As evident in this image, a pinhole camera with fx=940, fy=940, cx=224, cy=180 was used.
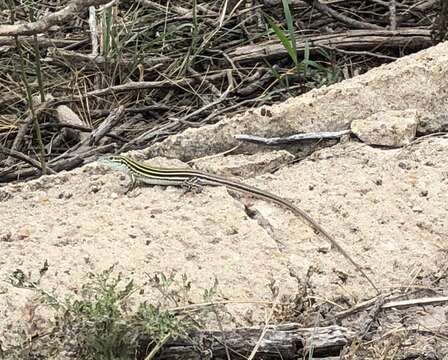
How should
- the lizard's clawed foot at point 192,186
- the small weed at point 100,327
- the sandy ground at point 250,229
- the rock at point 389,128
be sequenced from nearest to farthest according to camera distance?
the small weed at point 100,327
the sandy ground at point 250,229
the lizard's clawed foot at point 192,186
the rock at point 389,128

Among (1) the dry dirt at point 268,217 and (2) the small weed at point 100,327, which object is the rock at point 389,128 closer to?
(1) the dry dirt at point 268,217

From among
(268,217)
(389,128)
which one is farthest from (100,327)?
(389,128)

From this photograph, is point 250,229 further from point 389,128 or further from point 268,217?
point 389,128

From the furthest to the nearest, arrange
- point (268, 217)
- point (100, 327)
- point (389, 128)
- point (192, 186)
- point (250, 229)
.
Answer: point (389, 128) < point (192, 186) < point (268, 217) < point (250, 229) < point (100, 327)

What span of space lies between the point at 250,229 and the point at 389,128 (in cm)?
89

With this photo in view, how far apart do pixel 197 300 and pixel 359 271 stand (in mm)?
584

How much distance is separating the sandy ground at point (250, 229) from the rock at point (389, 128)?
61 mm

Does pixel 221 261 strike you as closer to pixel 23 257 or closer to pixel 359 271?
pixel 359 271

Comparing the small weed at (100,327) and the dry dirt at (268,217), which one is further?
the dry dirt at (268,217)

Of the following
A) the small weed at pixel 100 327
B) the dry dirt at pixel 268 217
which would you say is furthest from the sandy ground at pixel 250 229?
the small weed at pixel 100 327

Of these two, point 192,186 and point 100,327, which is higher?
point 100,327

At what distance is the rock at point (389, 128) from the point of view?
382 cm

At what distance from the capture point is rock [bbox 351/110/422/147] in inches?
150

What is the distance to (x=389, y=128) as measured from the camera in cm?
384
